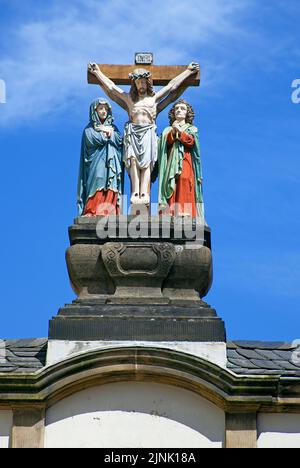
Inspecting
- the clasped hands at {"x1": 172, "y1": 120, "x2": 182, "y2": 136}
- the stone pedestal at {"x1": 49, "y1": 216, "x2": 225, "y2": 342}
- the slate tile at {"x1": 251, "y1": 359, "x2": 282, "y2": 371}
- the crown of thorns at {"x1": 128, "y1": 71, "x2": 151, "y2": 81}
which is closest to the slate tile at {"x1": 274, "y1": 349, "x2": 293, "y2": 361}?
the slate tile at {"x1": 251, "y1": 359, "x2": 282, "y2": 371}

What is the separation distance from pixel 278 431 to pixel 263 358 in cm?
142

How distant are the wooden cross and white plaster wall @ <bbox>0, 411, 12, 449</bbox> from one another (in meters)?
6.01

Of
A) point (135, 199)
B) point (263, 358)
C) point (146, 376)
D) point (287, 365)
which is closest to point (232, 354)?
point (263, 358)

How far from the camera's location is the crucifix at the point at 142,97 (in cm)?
2409

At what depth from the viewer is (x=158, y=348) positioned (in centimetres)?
2198

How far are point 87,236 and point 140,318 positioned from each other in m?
1.68

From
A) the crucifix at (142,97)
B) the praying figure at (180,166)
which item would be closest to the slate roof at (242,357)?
the praying figure at (180,166)

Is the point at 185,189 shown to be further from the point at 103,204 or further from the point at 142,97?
the point at 142,97

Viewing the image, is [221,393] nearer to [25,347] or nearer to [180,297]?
[180,297]

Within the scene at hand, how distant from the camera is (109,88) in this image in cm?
2480

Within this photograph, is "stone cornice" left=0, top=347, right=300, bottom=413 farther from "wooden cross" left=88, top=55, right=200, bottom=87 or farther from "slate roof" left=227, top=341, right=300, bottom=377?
"wooden cross" left=88, top=55, right=200, bottom=87

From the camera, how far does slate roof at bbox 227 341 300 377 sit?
22406 mm

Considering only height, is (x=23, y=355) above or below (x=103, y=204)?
below
